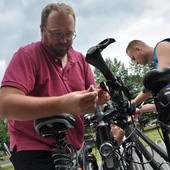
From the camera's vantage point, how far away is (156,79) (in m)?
1.88

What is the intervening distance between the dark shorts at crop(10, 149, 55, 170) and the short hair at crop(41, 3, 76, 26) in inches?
38.5

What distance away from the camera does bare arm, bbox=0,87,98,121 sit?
180 cm

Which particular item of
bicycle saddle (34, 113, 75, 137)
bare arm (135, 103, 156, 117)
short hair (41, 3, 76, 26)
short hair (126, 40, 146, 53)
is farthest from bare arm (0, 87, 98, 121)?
short hair (126, 40, 146, 53)

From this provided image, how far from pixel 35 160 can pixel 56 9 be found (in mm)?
1114

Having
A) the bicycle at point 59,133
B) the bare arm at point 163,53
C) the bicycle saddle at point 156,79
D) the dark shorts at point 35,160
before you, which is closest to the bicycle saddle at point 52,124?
the bicycle at point 59,133

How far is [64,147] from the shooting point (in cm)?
249

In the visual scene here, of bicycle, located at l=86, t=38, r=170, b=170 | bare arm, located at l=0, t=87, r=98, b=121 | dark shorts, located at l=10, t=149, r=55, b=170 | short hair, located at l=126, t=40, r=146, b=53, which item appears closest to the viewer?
bare arm, located at l=0, t=87, r=98, b=121

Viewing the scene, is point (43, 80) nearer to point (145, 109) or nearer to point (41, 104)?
point (41, 104)

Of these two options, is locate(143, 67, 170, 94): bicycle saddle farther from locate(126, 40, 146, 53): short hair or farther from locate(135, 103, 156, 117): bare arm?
locate(126, 40, 146, 53): short hair

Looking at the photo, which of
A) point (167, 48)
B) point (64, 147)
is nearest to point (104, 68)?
point (64, 147)

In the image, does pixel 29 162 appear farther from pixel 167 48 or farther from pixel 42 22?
pixel 167 48

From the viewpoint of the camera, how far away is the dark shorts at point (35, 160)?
8.28 feet

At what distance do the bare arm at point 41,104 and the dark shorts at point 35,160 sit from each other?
0.51m

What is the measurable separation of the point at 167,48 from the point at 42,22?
195cm
